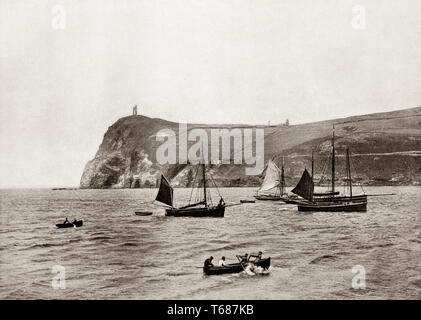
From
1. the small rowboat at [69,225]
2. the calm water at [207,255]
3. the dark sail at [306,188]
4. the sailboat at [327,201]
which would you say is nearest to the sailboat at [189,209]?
the calm water at [207,255]

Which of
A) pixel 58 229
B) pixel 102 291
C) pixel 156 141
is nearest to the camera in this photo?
pixel 102 291

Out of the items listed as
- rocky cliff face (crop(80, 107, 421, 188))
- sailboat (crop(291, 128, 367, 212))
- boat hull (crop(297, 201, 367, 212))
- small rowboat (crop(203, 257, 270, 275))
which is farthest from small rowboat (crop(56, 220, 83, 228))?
rocky cliff face (crop(80, 107, 421, 188))

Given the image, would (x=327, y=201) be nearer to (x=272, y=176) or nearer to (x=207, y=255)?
(x=272, y=176)

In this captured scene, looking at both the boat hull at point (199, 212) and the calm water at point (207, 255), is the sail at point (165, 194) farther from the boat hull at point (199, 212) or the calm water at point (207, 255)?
the calm water at point (207, 255)

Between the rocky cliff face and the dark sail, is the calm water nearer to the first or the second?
the dark sail

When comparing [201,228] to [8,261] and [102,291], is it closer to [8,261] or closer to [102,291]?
[8,261]
